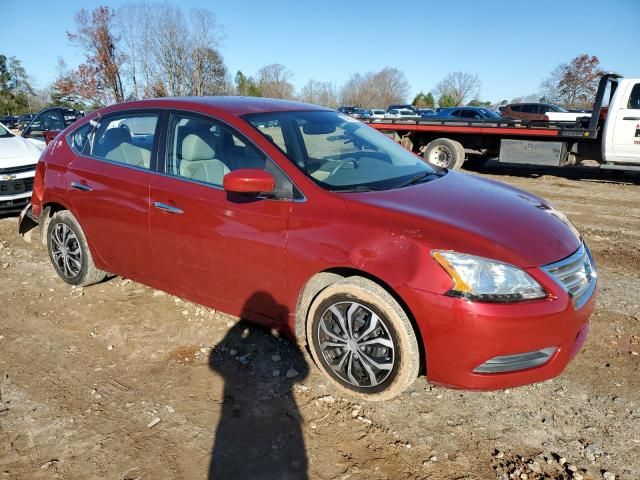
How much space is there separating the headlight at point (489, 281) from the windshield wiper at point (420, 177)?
877 millimetres

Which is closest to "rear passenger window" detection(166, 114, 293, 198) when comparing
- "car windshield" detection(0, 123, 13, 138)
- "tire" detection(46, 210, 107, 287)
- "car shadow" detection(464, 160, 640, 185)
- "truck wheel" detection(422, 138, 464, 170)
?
"tire" detection(46, 210, 107, 287)

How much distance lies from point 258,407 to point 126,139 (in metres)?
2.45

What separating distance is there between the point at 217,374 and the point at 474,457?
1597mm

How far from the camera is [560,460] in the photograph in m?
2.35

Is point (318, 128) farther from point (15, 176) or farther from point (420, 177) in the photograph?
point (15, 176)

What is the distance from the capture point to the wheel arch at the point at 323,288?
8.39ft

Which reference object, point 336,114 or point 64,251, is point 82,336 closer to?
point 64,251

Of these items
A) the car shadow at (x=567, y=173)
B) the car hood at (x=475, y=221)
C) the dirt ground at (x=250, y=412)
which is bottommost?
the car shadow at (x=567, y=173)

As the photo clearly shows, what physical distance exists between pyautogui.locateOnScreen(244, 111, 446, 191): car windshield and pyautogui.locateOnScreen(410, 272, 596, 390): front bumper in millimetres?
963

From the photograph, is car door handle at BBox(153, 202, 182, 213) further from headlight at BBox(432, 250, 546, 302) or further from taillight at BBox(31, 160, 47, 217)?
headlight at BBox(432, 250, 546, 302)

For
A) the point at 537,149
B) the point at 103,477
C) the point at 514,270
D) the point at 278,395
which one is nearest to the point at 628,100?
the point at 537,149

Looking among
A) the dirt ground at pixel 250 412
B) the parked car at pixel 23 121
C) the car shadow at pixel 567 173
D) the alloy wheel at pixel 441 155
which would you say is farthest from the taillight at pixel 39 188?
A: the parked car at pixel 23 121

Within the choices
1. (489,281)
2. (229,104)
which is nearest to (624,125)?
(229,104)

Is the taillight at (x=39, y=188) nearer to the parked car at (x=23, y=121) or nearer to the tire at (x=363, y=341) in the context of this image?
the tire at (x=363, y=341)
